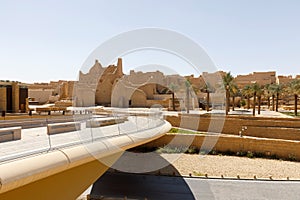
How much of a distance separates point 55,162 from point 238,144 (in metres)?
19.9

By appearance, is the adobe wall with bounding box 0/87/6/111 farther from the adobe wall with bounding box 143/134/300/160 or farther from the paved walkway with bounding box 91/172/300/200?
the adobe wall with bounding box 143/134/300/160

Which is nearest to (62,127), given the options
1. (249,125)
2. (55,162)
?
(55,162)

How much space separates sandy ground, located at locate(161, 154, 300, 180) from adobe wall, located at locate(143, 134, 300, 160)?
1.10 meters

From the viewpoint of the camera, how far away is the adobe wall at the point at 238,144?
72.6 feet

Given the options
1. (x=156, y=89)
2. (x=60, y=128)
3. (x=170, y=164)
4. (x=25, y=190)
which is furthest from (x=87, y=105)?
(x=25, y=190)

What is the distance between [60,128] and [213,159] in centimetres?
1495

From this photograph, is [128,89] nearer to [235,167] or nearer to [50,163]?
[235,167]

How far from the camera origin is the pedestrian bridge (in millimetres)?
5582

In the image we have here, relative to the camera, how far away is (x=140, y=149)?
25.3 m

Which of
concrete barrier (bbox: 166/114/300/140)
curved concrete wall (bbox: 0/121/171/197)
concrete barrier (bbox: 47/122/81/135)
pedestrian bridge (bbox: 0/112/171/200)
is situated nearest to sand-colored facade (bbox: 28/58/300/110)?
concrete barrier (bbox: 166/114/300/140)

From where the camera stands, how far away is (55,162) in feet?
21.5

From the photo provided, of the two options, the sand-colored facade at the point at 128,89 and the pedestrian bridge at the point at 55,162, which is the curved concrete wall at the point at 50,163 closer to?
the pedestrian bridge at the point at 55,162

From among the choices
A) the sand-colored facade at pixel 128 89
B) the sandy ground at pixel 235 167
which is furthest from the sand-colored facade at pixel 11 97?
the sand-colored facade at pixel 128 89

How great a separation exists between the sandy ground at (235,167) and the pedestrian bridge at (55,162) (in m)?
8.78
